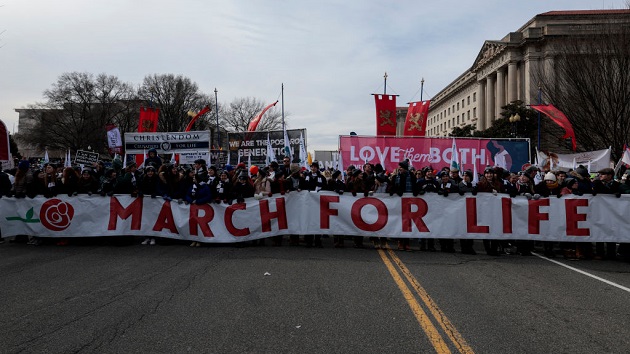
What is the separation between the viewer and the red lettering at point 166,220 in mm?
9680

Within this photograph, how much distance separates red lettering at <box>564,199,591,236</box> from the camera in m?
8.86

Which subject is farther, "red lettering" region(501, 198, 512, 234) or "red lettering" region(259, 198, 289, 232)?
"red lettering" region(259, 198, 289, 232)

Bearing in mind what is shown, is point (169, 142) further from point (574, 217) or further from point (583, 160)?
point (583, 160)

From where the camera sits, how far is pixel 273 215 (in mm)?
9586

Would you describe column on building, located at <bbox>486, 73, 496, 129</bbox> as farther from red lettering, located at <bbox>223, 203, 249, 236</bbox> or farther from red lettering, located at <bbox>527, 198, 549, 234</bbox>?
red lettering, located at <bbox>223, 203, 249, 236</bbox>

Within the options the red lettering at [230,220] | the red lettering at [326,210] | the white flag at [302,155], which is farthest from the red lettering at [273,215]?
the white flag at [302,155]

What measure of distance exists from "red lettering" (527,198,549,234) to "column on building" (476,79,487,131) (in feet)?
243

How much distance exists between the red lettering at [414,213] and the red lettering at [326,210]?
1.44 meters

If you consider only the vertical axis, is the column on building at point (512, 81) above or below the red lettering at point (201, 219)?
above

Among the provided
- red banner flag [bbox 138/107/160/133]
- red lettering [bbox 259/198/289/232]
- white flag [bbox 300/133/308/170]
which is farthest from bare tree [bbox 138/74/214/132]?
red lettering [bbox 259/198/289/232]

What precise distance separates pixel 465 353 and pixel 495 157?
565 inches

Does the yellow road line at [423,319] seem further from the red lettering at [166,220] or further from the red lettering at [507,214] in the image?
the red lettering at [166,220]

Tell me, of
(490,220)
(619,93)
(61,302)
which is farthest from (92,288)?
(619,93)

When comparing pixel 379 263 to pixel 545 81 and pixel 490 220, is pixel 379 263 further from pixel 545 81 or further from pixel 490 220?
pixel 545 81
